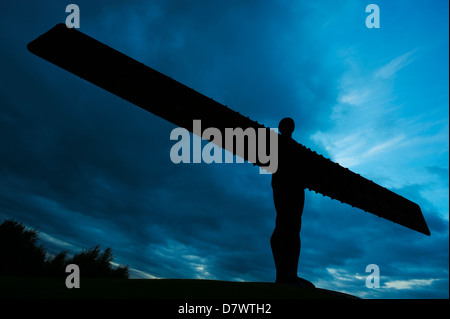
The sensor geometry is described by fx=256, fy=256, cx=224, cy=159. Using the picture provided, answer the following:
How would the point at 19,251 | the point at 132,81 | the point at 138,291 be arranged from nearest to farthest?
the point at 138,291 → the point at 132,81 → the point at 19,251

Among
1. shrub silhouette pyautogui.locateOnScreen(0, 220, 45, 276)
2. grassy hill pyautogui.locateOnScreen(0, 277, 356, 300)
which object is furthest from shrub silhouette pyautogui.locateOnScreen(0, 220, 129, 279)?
grassy hill pyautogui.locateOnScreen(0, 277, 356, 300)

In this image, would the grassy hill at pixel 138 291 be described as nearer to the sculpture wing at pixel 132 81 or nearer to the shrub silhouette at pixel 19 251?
the sculpture wing at pixel 132 81

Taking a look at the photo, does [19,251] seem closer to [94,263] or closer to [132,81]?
[94,263]

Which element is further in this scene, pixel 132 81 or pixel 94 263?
pixel 94 263

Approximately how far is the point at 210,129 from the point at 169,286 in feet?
9.14

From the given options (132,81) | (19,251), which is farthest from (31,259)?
(132,81)

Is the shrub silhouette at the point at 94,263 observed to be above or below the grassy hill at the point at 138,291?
below

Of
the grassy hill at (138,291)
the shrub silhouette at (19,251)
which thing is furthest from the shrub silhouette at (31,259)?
the grassy hill at (138,291)

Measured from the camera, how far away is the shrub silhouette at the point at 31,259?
25891 millimetres

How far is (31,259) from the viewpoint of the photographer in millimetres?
26672

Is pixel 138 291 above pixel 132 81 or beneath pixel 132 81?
beneath

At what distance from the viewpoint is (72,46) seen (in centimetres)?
452
